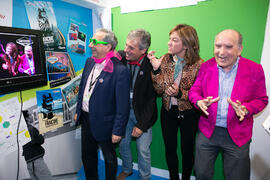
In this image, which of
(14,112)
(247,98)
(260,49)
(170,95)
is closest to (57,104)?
(14,112)

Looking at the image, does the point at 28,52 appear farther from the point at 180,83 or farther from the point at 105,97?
the point at 180,83

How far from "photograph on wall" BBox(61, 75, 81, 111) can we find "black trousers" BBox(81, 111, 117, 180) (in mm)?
359

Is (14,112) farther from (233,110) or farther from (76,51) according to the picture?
(233,110)

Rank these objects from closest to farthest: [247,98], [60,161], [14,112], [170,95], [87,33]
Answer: [247,98], [14,112], [170,95], [60,161], [87,33]

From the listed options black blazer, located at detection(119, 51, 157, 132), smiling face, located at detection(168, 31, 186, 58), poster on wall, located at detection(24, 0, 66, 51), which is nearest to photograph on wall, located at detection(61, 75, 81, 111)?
poster on wall, located at detection(24, 0, 66, 51)

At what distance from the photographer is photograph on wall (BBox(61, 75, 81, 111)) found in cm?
205

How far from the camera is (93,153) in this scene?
1931 mm

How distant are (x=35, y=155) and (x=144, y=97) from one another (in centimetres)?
Result: 130

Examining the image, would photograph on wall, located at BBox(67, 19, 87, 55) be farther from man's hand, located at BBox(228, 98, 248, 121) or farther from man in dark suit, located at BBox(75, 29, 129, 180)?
man's hand, located at BBox(228, 98, 248, 121)

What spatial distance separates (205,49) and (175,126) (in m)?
0.94

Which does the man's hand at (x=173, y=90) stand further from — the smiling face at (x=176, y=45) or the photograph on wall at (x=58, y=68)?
the photograph on wall at (x=58, y=68)

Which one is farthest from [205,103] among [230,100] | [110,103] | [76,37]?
[76,37]

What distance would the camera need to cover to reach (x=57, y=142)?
2051mm

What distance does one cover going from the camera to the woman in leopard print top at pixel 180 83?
5.40 feet
